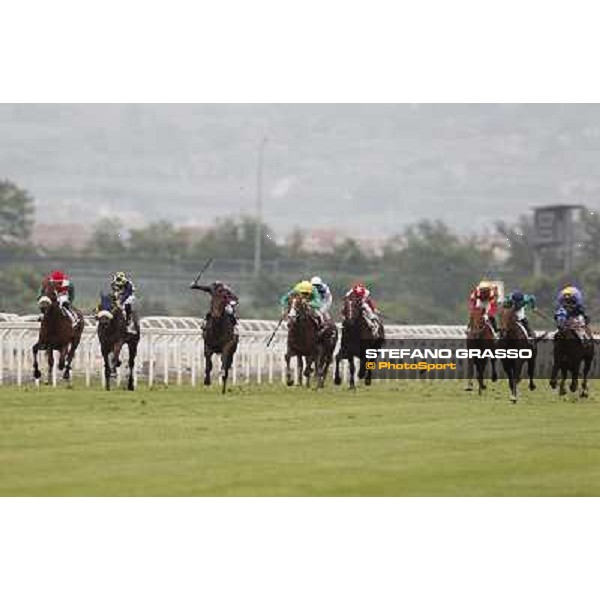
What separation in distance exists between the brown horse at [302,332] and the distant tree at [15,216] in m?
41.6

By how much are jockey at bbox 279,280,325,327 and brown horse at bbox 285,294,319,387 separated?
2.4 inches

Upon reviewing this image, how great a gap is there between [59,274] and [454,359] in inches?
300

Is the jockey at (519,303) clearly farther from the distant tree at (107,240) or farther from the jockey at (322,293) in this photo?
the distant tree at (107,240)

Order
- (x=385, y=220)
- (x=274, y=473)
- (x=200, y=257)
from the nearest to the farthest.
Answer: (x=274, y=473) < (x=200, y=257) < (x=385, y=220)

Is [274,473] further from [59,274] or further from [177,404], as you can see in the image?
[59,274]

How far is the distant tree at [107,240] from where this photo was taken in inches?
2874

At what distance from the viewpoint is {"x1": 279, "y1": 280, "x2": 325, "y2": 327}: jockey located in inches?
1096

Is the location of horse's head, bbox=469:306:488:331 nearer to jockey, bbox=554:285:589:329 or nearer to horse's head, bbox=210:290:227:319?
jockey, bbox=554:285:589:329

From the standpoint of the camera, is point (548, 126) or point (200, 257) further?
point (548, 126)

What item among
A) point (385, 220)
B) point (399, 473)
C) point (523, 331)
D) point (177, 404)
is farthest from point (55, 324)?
point (385, 220)

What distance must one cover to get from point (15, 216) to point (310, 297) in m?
43.5

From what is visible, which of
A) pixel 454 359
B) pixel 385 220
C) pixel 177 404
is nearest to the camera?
pixel 177 404

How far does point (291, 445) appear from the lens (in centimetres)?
1642

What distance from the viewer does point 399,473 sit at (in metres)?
14.3
